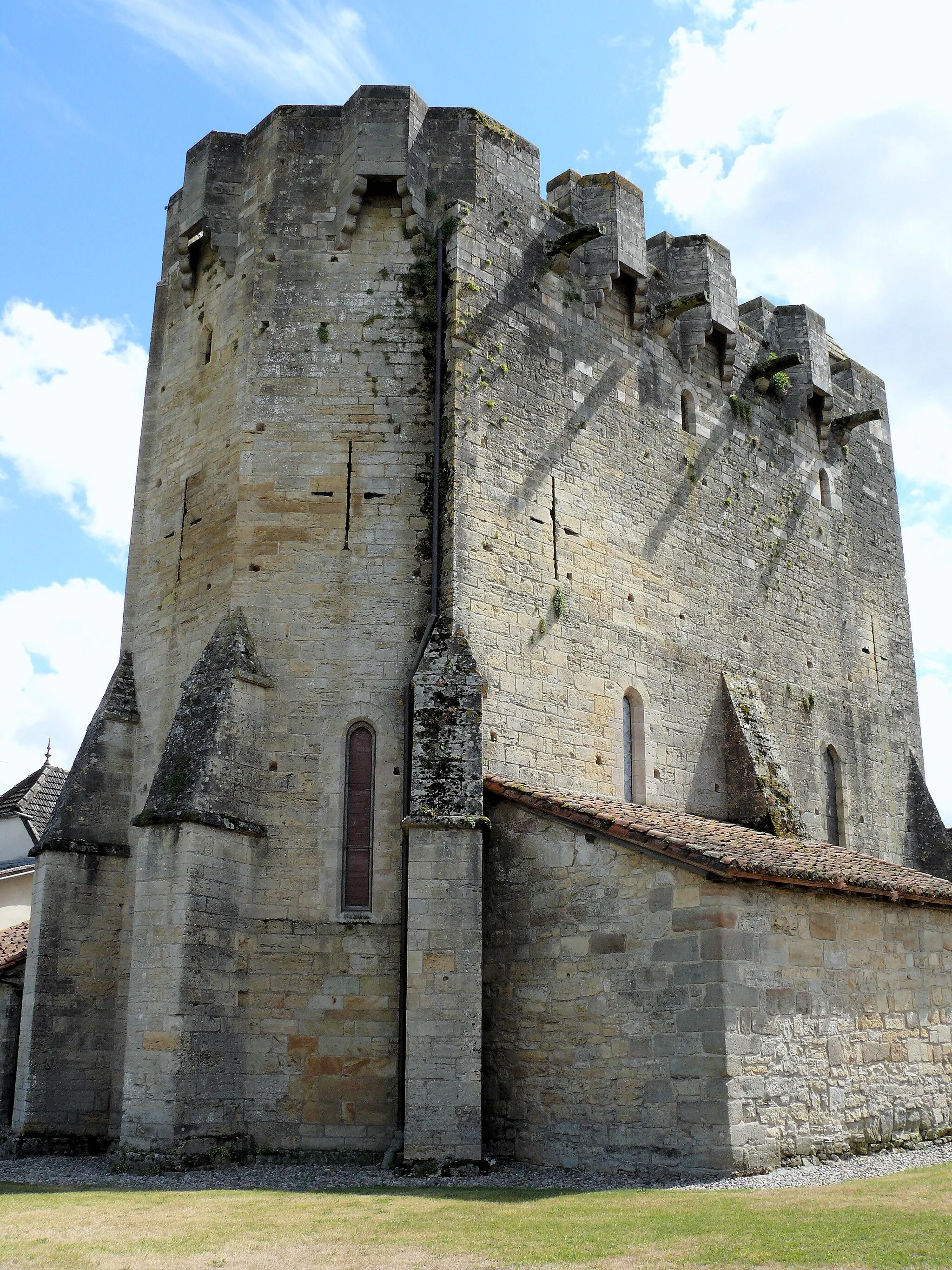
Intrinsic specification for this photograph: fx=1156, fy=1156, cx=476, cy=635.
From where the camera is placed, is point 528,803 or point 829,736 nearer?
point 528,803

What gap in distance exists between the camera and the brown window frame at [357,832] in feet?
41.4

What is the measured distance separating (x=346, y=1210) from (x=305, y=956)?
360 cm

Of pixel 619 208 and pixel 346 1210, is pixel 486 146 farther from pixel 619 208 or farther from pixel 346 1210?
pixel 346 1210

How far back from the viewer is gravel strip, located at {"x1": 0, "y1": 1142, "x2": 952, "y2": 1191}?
10008mm

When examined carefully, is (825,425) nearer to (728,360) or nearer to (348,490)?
(728,360)

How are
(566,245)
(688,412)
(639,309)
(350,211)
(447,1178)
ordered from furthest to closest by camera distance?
1. (688,412)
2. (639,309)
3. (566,245)
4. (350,211)
5. (447,1178)

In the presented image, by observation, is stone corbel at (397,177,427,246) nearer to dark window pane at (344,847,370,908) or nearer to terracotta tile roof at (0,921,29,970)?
dark window pane at (344,847,370,908)

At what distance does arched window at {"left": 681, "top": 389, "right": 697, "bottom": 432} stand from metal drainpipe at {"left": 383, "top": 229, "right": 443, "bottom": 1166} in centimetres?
486

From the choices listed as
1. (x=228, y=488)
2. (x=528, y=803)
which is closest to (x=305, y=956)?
(x=528, y=803)

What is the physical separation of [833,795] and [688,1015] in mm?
8701

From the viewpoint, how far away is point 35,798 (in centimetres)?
2564

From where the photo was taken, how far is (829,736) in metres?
18.5

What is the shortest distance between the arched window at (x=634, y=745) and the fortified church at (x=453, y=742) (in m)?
0.05

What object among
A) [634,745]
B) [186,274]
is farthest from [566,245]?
[634,745]
